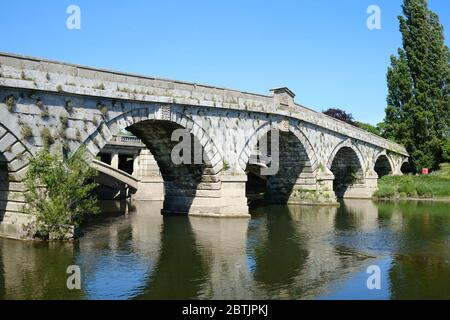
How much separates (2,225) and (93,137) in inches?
215

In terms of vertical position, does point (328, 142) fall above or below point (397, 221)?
above

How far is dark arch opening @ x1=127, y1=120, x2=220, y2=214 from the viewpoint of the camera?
2894cm

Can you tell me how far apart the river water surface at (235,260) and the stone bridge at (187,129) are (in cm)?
287

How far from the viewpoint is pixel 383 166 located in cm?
5719

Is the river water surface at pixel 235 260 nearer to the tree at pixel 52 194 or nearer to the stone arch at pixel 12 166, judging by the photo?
the tree at pixel 52 194

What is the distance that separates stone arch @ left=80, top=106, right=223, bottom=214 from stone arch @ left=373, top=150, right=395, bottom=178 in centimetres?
2825

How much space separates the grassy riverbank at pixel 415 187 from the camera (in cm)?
4747

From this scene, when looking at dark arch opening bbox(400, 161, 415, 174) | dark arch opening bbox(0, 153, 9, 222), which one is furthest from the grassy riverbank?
dark arch opening bbox(0, 153, 9, 222)

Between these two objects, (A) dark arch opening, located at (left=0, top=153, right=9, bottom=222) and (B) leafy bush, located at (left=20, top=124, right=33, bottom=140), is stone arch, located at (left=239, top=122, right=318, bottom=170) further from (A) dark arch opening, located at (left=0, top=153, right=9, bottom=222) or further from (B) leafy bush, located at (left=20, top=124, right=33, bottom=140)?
(A) dark arch opening, located at (left=0, top=153, right=9, bottom=222)

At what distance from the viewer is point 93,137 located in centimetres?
2258

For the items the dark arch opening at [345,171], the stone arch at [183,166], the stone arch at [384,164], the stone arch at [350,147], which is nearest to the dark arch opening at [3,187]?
the stone arch at [183,166]

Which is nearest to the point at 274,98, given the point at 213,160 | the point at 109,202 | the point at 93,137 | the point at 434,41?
the point at 213,160
